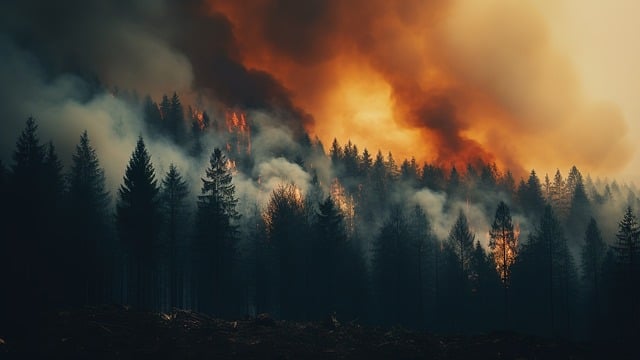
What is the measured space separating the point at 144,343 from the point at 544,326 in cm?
5319

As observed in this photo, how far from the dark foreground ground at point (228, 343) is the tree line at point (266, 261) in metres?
4.12

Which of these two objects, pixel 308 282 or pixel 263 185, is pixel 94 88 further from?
pixel 308 282

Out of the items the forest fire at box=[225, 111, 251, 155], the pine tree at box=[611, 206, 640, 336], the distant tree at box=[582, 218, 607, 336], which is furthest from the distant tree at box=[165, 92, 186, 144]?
the pine tree at box=[611, 206, 640, 336]

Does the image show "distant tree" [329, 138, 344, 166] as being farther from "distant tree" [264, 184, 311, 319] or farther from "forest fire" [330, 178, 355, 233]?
"distant tree" [264, 184, 311, 319]

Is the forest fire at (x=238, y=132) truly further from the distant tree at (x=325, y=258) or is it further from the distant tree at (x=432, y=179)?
the distant tree at (x=325, y=258)

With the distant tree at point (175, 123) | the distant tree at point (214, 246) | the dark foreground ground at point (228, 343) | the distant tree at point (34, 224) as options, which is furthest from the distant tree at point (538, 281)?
the distant tree at point (175, 123)

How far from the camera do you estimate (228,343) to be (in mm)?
22844

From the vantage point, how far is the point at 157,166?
107 m

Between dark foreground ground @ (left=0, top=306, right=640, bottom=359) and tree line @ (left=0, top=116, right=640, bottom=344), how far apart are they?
412 cm

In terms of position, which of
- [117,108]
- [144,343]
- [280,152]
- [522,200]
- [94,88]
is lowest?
[144,343]

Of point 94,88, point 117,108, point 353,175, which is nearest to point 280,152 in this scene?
point 353,175

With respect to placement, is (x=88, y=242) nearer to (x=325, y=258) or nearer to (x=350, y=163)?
(x=325, y=258)

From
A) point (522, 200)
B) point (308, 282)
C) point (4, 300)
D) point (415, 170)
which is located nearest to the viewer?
point (4, 300)

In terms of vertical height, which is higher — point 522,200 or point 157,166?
point 157,166
